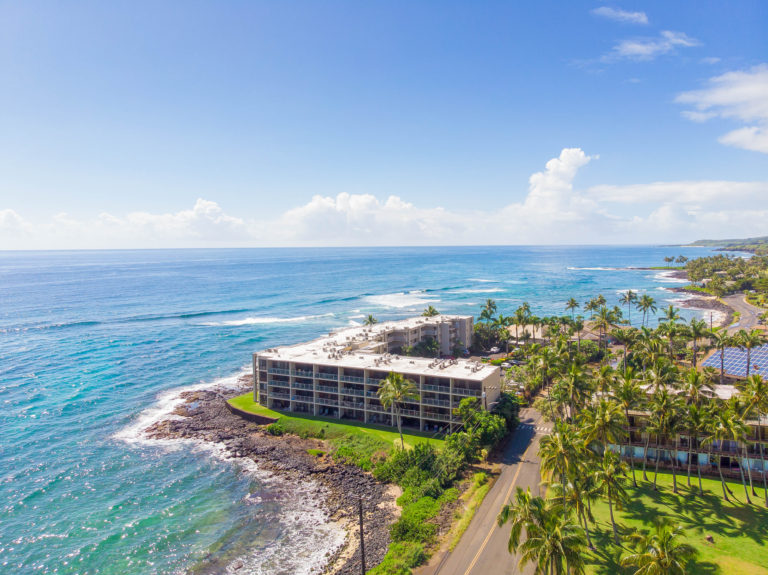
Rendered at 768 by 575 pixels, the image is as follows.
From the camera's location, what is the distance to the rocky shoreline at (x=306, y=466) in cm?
4172

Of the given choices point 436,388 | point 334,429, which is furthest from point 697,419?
point 334,429

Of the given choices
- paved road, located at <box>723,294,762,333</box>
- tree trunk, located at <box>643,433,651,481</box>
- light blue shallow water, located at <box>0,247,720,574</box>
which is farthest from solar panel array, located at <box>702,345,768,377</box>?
light blue shallow water, located at <box>0,247,720,574</box>

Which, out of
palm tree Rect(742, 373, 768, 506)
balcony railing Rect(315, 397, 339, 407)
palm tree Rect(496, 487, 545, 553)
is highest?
palm tree Rect(742, 373, 768, 506)

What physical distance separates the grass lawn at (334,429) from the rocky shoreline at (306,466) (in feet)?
5.99

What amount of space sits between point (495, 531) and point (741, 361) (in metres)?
61.4

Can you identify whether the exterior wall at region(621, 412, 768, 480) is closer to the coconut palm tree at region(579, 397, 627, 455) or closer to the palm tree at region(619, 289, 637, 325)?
the coconut palm tree at region(579, 397, 627, 455)

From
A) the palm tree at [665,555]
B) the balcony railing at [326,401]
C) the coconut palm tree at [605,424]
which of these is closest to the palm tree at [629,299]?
the balcony railing at [326,401]

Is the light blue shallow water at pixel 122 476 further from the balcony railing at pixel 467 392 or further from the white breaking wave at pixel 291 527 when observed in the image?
the balcony railing at pixel 467 392

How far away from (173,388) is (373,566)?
212 feet

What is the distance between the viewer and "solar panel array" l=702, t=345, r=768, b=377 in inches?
2808

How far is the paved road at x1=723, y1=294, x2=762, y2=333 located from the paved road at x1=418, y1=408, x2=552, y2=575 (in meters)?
91.3

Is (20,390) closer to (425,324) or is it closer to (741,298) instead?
(425,324)

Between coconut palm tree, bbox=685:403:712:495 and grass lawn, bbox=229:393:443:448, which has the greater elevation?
coconut palm tree, bbox=685:403:712:495

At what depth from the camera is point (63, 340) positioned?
123 meters
